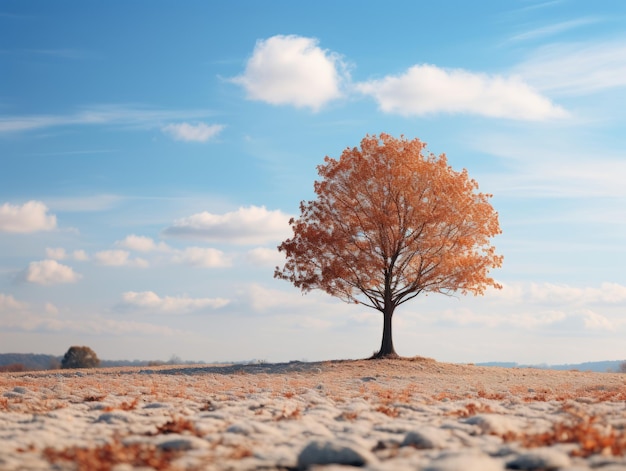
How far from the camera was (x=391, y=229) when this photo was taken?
32.4m

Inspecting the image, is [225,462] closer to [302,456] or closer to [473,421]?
[302,456]

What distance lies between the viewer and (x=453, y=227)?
3241 centimetres

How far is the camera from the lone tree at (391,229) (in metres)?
32.0

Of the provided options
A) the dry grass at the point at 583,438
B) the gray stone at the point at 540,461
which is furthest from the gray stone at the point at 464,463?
the dry grass at the point at 583,438

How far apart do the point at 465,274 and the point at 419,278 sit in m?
2.38

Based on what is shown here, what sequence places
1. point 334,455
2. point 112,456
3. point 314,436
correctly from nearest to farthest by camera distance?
point 334,455
point 112,456
point 314,436

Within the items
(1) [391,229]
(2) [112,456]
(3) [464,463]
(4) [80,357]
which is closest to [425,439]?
(3) [464,463]

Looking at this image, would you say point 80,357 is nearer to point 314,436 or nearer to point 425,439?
point 314,436

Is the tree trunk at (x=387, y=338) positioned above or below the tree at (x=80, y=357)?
above

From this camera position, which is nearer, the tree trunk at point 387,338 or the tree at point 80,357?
the tree trunk at point 387,338

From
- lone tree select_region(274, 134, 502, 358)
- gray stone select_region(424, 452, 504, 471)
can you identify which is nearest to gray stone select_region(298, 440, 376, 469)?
gray stone select_region(424, 452, 504, 471)

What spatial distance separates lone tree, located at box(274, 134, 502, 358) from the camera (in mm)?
32000

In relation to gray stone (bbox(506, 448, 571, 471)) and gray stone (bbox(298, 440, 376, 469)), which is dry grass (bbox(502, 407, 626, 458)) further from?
gray stone (bbox(298, 440, 376, 469))

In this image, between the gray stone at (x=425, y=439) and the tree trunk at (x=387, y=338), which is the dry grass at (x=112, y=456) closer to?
the gray stone at (x=425, y=439)
